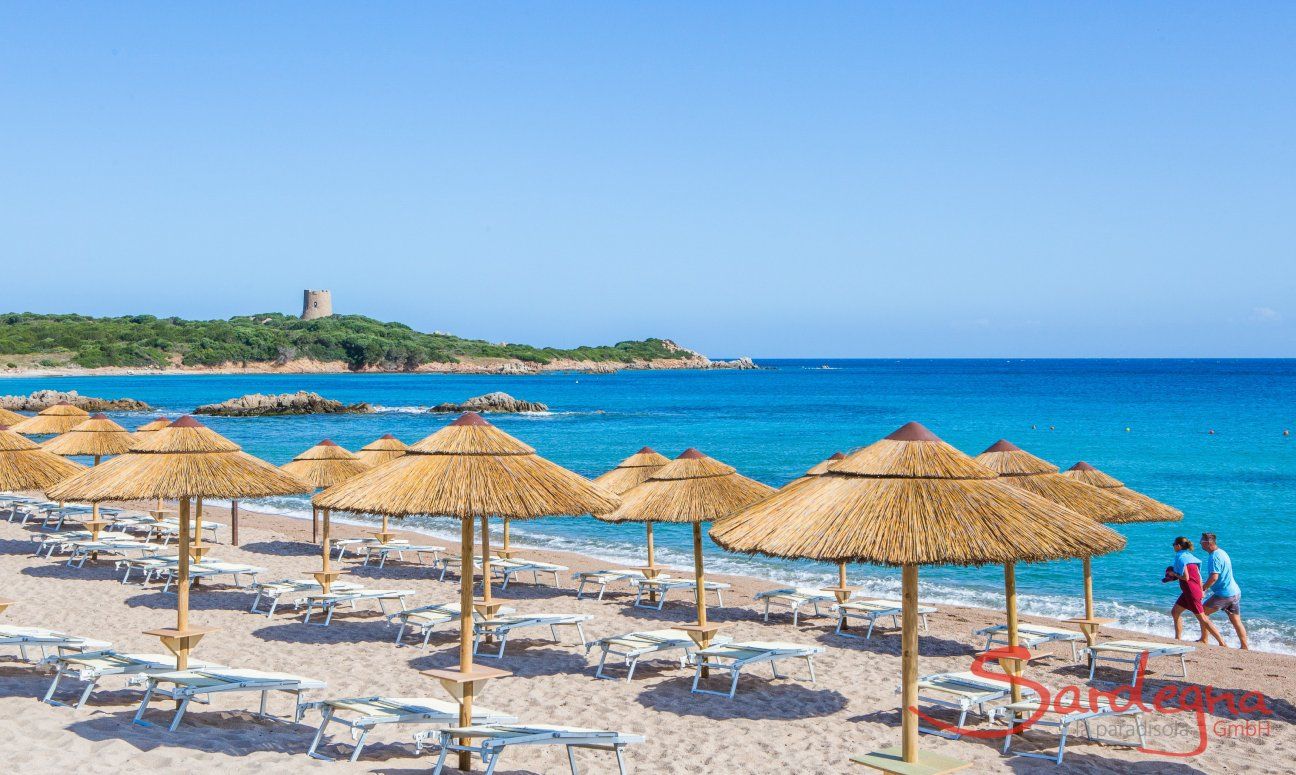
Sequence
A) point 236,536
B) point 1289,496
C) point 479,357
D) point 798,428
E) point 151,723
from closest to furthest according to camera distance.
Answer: point 151,723
point 236,536
point 1289,496
point 798,428
point 479,357

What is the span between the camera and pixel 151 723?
A: 782 centimetres

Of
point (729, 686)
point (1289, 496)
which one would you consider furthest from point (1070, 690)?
point (1289, 496)

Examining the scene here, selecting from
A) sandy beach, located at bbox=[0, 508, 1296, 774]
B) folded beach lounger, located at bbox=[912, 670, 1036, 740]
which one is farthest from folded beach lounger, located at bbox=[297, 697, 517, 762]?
folded beach lounger, located at bbox=[912, 670, 1036, 740]

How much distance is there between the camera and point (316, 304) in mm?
172125

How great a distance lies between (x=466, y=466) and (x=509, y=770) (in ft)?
7.28

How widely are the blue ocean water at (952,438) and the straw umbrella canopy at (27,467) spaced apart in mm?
10216

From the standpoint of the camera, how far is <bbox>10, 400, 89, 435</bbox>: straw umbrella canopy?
821 inches

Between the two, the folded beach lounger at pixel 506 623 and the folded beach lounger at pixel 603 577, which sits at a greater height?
the folded beach lounger at pixel 506 623

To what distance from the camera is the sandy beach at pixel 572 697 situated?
24.3ft

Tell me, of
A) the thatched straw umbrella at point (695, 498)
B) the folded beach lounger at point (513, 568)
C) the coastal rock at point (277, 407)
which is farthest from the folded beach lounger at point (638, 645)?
the coastal rock at point (277, 407)

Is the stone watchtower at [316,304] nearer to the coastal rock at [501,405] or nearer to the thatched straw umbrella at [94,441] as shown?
the coastal rock at [501,405]

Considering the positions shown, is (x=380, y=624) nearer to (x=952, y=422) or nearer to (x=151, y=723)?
(x=151, y=723)

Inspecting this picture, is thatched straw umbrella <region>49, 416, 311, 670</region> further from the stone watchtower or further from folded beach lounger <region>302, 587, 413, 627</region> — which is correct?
the stone watchtower

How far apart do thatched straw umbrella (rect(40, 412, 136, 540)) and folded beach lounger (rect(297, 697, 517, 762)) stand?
1041 cm
